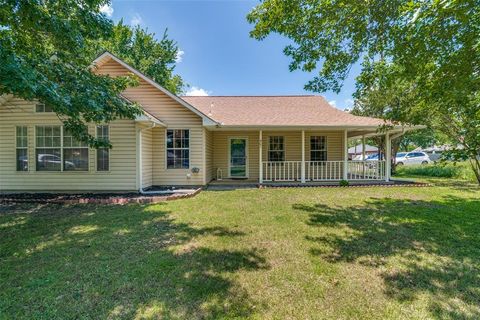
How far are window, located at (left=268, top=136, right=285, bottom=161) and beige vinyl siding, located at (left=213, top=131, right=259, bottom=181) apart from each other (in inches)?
30.6

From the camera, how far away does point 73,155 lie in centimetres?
941

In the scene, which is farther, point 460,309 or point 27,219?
point 27,219

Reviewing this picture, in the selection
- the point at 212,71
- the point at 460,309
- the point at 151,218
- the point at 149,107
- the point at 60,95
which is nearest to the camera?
the point at 460,309

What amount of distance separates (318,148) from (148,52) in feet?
63.4

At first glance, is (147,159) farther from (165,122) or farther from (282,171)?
(282,171)

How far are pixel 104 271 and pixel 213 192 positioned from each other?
609 centimetres

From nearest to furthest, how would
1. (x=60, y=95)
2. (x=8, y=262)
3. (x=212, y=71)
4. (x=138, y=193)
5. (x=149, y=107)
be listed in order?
(x=8, y=262)
(x=60, y=95)
(x=138, y=193)
(x=149, y=107)
(x=212, y=71)

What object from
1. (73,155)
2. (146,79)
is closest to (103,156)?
(73,155)

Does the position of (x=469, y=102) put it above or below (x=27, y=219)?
above

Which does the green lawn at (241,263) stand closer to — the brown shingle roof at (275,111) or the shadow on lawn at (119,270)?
the shadow on lawn at (119,270)

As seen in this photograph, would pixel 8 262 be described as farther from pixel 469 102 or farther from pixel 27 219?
pixel 469 102

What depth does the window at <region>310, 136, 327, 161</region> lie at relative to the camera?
1308 centimetres

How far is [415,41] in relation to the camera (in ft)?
13.7

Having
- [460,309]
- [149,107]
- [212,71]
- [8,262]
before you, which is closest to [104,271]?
[8,262]
